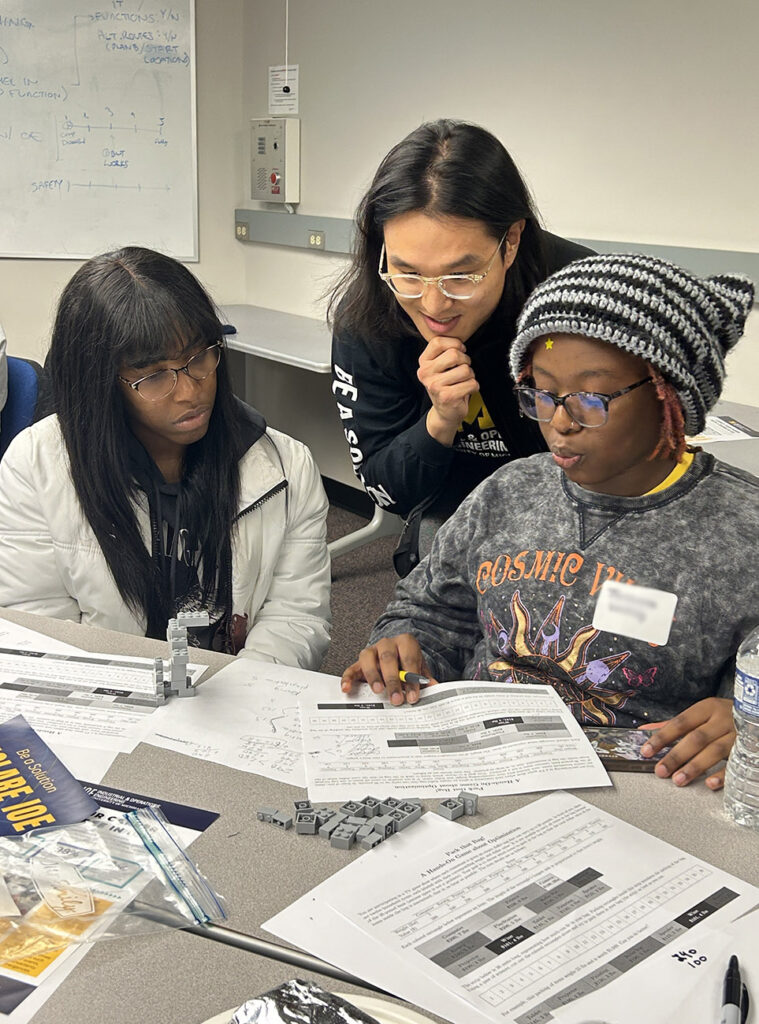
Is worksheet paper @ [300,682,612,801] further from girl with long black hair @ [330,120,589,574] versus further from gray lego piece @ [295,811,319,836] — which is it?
girl with long black hair @ [330,120,589,574]

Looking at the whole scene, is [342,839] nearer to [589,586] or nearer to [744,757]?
[744,757]

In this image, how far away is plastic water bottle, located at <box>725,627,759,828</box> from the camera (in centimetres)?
97

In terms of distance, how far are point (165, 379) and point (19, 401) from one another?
25.6 inches

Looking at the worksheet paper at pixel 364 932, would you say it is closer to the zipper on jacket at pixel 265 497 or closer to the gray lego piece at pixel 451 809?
the gray lego piece at pixel 451 809

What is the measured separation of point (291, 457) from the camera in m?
1.78

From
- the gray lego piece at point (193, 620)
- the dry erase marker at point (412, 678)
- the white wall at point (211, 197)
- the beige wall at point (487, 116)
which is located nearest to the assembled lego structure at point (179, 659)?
the gray lego piece at point (193, 620)

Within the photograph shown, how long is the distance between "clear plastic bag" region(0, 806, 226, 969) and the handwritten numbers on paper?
0.37 metres

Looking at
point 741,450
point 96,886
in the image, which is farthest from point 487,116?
point 96,886

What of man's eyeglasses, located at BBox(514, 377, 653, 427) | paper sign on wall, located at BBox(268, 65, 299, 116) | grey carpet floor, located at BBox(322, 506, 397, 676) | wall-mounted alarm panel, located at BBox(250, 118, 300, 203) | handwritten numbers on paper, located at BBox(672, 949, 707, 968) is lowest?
grey carpet floor, located at BBox(322, 506, 397, 676)

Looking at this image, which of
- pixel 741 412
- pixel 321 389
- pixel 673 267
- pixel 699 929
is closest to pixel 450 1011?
pixel 699 929

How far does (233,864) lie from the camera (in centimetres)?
92

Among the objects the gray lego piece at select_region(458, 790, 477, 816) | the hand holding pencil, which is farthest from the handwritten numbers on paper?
the hand holding pencil

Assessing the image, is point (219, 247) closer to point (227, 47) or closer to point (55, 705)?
point (227, 47)

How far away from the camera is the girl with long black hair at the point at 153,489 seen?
160 centimetres
